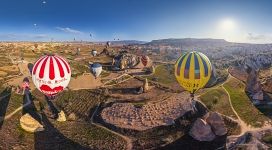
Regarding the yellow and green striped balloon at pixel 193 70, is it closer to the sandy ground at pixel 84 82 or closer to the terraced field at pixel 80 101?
the terraced field at pixel 80 101

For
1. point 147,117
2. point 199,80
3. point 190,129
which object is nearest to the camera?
point 199,80

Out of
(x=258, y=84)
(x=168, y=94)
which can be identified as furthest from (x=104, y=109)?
(x=258, y=84)

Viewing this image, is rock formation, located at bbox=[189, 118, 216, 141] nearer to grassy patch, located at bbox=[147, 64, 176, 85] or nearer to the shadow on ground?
the shadow on ground

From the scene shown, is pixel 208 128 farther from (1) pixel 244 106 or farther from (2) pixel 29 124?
(2) pixel 29 124

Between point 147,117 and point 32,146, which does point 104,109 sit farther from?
point 32,146

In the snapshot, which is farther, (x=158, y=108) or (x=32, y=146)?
(x=158, y=108)

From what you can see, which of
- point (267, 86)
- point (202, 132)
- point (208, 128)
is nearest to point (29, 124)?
point (202, 132)
